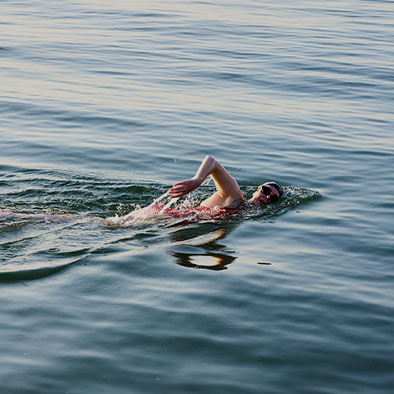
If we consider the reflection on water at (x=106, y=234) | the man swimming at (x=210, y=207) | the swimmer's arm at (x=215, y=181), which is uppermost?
the swimmer's arm at (x=215, y=181)

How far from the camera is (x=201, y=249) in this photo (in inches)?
332

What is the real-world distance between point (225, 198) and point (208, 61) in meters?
10.5

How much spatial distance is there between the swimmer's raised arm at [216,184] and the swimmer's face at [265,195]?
38 cm

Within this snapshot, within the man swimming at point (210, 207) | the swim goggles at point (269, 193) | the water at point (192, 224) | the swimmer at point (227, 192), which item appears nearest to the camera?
the water at point (192, 224)

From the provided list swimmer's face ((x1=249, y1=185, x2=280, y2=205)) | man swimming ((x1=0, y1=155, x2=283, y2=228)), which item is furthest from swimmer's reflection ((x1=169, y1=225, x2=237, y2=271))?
swimmer's face ((x1=249, y1=185, x2=280, y2=205))

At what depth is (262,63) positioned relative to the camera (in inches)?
762

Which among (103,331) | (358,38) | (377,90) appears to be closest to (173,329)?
(103,331)

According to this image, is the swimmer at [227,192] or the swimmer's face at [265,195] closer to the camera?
the swimmer at [227,192]

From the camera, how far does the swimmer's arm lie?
319 inches

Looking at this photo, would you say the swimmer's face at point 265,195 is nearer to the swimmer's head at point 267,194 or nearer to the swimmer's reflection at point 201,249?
the swimmer's head at point 267,194

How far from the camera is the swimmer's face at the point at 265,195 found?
377 inches

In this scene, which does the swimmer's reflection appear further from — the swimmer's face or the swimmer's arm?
the swimmer's face

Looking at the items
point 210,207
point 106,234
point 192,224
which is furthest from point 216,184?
point 106,234

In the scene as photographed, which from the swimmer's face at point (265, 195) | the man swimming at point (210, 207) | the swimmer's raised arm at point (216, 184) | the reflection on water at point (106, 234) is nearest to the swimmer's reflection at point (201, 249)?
the reflection on water at point (106, 234)
